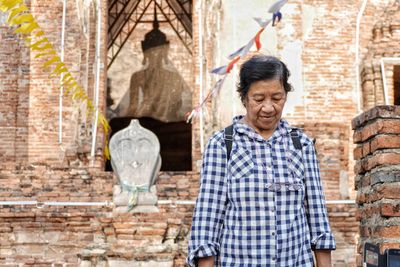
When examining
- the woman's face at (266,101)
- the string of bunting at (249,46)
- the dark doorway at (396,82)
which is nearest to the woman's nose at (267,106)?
the woman's face at (266,101)

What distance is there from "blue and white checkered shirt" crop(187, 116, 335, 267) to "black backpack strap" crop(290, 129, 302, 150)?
0.02 metres

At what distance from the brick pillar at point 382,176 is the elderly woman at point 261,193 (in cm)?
103

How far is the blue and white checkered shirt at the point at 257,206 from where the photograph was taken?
223 cm

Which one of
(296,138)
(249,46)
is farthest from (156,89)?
(296,138)

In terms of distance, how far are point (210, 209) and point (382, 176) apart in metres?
1.43

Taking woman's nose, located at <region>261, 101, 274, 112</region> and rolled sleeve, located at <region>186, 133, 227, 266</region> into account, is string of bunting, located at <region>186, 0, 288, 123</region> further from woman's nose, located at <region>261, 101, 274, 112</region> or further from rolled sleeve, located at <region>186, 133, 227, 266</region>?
rolled sleeve, located at <region>186, 133, 227, 266</region>

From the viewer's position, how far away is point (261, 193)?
2.25 metres

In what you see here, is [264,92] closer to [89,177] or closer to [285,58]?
[89,177]

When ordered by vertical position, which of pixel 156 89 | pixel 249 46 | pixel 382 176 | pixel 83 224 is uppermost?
pixel 156 89

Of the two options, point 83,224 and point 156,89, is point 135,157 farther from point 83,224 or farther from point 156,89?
point 156,89

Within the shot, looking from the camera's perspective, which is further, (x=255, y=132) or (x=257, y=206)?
(x=255, y=132)

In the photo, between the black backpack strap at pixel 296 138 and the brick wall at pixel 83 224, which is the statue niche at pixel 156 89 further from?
the black backpack strap at pixel 296 138

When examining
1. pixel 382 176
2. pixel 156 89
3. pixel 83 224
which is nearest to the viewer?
pixel 382 176

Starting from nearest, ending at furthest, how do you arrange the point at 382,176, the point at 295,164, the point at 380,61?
the point at 295,164, the point at 382,176, the point at 380,61
